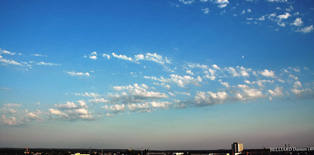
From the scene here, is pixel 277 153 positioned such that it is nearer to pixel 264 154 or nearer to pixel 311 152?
pixel 264 154

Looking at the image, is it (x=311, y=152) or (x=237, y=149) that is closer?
(x=237, y=149)

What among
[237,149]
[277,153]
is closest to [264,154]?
[277,153]

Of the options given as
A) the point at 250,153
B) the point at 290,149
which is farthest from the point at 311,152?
the point at 250,153

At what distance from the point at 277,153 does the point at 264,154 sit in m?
12.7

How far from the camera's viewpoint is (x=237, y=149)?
499ft

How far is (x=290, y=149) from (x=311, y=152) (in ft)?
90.5

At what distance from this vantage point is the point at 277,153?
179 m

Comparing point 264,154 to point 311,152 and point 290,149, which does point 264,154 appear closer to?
point 290,149

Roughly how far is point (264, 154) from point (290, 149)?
664 inches

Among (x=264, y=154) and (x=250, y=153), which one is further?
(x=264, y=154)

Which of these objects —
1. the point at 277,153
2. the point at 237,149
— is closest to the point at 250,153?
the point at 237,149

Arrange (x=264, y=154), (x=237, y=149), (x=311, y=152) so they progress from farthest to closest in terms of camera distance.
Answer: (x=311, y=152)
(x=264, y=154)
(x=237, y=149)

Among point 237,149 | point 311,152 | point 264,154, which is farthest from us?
point 311,152

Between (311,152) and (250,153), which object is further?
(311,152)
